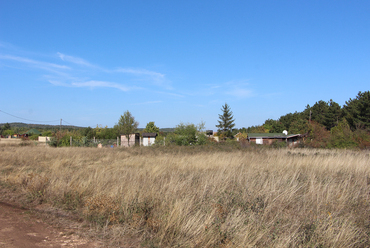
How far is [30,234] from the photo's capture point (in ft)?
13.3

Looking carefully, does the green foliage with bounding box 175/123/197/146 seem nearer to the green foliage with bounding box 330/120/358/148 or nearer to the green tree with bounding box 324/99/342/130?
the green foliage with bounding box 330/120/358/148

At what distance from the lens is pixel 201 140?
29578mm

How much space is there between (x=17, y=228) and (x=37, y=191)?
8.20 ft

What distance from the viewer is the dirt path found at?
3.72m

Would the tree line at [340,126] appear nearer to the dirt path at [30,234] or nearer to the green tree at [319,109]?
the green tree at [319,109]

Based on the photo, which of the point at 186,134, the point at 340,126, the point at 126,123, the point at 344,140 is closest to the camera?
the point at 344,140

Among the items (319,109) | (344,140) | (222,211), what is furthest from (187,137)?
(319,109)

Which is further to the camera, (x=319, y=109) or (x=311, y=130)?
(x=319, y=109)

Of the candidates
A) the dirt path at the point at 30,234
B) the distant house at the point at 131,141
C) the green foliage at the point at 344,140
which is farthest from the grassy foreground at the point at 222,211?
the distant house at the point at 131,141

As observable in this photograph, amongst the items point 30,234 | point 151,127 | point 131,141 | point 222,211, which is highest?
point 151,127

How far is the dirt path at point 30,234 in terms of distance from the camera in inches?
146

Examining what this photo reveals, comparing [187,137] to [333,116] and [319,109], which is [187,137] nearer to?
[333,116]

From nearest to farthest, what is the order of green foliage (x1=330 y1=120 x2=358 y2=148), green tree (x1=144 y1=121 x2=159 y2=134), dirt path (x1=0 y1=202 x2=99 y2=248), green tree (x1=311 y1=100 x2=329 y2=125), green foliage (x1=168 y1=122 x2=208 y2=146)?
dirt path (x1=0 y1=202 x2=99 y2=248) < green foliage (x1=330 y1=120 x2=358 y2=148) < green foliage (x1=168 y1=122 x2=208 y2=146) < green tree (x1=311 y1=100 x2=329 y2=125) < green tree (x1=144 y1=121 x2=159 y2=134)

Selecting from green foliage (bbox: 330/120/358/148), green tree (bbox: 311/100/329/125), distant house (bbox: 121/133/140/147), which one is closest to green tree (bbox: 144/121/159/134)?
distant house (bbox: 121/133/140/147)
